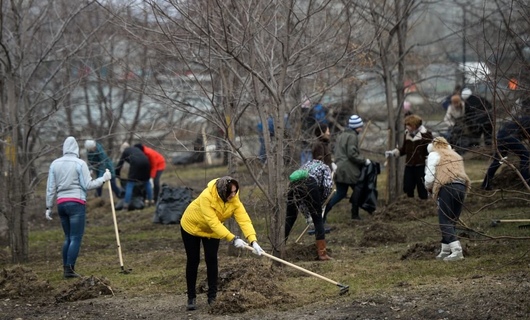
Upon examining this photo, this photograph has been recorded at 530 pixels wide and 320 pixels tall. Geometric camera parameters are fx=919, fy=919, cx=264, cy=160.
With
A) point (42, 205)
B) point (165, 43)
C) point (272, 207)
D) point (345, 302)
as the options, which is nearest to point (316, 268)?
point (272, 207)

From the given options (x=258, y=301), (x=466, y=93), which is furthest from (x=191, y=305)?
(x=466, y=93)

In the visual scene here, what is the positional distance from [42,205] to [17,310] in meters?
10.3

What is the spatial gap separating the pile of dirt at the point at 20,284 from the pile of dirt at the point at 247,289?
185cm

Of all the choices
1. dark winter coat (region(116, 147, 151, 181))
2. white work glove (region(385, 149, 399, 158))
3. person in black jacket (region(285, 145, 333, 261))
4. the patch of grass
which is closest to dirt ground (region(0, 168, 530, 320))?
the patch of grass

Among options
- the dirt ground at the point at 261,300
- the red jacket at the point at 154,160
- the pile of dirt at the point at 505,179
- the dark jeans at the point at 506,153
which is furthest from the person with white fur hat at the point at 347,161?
the red jacket at the point at 154,160

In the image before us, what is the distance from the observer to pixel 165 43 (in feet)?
34.2

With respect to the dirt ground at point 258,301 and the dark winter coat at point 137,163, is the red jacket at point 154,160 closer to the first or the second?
the dark winter coat at point 137,163

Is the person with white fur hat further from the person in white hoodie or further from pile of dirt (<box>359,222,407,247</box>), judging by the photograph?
the person in white hoodie

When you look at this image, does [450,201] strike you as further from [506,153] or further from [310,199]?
[506,153]

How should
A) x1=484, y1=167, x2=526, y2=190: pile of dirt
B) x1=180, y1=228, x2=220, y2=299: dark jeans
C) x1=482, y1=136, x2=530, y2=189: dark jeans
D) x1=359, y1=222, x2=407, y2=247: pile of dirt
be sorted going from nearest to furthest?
x1=180, y1=228, x2=220, y2=299: dark jeans < x1=482, y1=136, x2=530, y2=189: dark jeans < x1=359, y1=222, x2=407, y2=247: pile of dirt < x1=484, y1=167, x2=526, y2=190: pile of dirt

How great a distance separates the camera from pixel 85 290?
10.0m

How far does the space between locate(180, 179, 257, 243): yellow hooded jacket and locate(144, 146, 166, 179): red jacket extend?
402 inches

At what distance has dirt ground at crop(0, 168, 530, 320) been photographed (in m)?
8.18

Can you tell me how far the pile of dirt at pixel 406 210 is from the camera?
46.1ft
